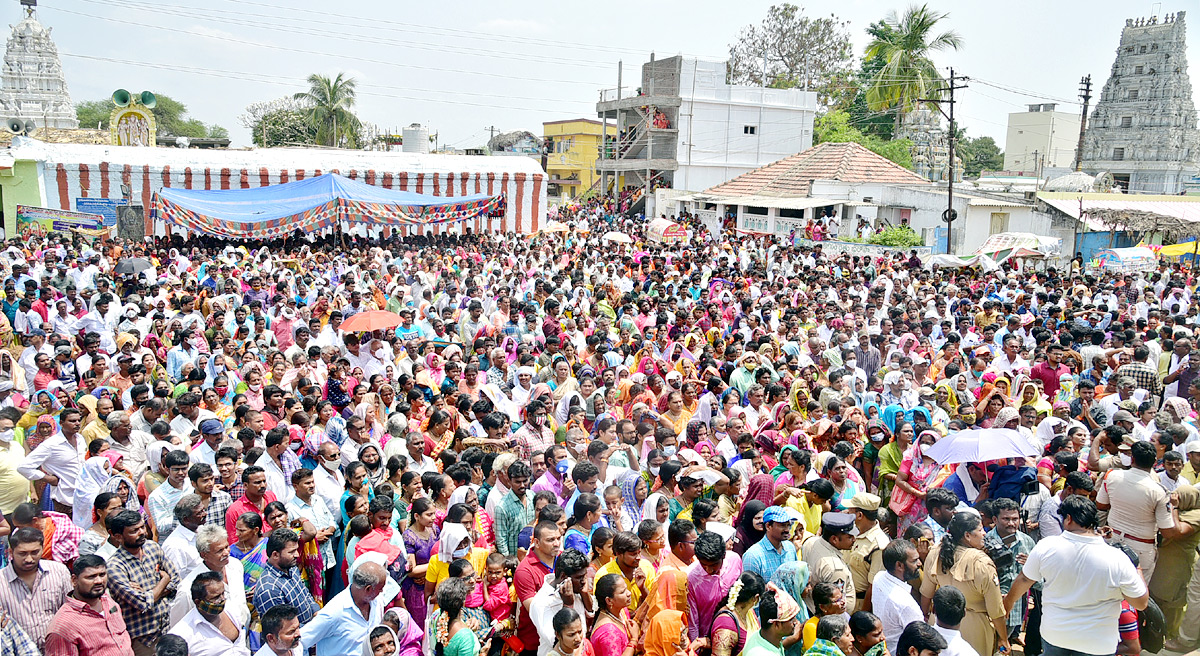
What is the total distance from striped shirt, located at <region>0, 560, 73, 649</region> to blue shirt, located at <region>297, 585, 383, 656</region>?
3.91 ft

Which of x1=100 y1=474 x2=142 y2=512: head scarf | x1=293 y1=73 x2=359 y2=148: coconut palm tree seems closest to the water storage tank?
x1=293 y1=73 x2=359 y2=148: coconut palm tree

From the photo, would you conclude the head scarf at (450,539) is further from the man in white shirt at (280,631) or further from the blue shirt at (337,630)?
the man in white shirt at (280,631)

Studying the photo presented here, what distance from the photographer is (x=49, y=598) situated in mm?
3742

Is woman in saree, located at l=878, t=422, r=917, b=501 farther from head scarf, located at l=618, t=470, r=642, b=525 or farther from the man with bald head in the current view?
the man with bald head

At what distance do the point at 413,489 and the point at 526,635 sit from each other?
1189 mm

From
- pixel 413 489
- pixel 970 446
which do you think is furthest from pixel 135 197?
pixel 970 446

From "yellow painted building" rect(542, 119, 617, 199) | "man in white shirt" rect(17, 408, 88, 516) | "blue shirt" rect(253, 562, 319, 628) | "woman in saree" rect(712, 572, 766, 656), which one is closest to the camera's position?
"woman in saree" rect(712, 572, 766, 656)

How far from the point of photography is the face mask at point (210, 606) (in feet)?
11.4

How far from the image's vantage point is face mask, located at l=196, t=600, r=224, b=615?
347cm

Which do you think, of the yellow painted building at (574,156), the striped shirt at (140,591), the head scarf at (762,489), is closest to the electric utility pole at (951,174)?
the head scarf at (762,489)

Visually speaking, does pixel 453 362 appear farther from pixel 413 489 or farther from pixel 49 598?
pixel 49 598

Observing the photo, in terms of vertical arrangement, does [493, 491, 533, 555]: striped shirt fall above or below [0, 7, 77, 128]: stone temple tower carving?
below

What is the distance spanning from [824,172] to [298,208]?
16829 mm

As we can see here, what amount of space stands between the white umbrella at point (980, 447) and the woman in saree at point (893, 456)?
226 mm
